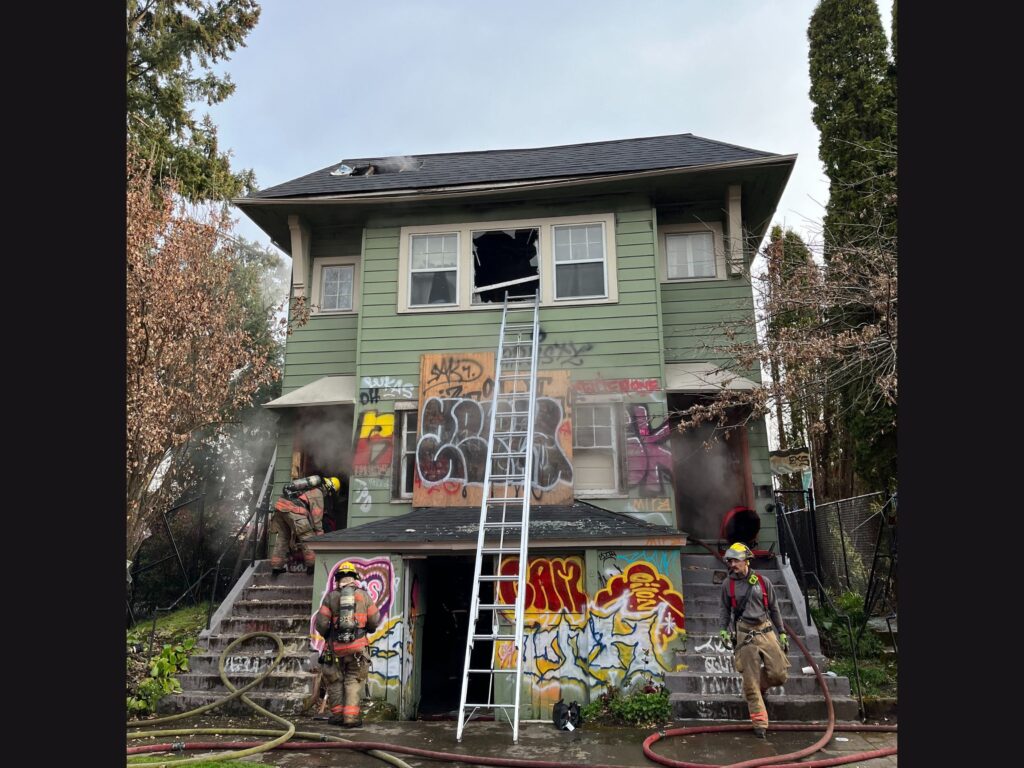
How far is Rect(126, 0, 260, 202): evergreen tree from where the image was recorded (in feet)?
51.6

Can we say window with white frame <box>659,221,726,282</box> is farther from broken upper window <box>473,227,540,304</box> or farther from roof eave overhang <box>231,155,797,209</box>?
broken upper window <box>473,227,540,304</box>

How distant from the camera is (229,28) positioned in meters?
16.5

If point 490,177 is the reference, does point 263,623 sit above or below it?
below

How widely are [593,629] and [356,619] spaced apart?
9.64ft

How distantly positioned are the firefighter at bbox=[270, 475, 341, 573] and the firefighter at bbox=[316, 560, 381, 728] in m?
3.26

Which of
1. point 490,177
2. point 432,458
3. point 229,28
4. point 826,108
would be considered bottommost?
point 432,458

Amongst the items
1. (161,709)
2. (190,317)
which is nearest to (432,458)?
(190,317)

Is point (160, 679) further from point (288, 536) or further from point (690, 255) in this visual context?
point (690, 255)

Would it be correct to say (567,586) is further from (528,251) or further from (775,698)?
(528,251)

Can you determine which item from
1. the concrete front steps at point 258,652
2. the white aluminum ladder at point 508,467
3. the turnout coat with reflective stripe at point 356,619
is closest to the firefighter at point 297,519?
the concrete front steps at point 258,652

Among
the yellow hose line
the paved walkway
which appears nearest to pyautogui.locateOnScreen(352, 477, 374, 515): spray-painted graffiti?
the yellow hose line

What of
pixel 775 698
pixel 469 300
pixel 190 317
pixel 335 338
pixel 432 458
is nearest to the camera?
pixel 775 698

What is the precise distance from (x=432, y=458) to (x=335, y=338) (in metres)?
3.36

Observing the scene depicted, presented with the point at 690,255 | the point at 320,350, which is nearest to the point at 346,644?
the point at 320,350
